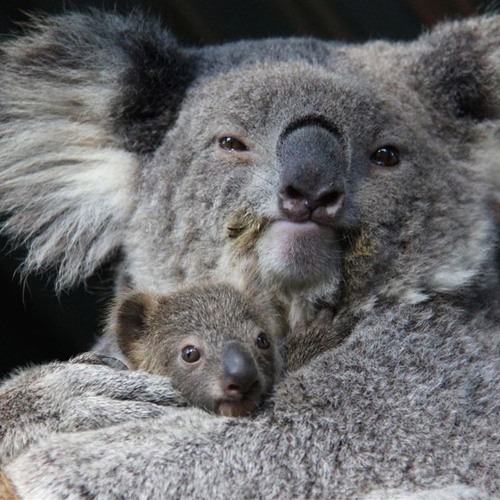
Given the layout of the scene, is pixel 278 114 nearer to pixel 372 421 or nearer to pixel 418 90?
pixel 418 90

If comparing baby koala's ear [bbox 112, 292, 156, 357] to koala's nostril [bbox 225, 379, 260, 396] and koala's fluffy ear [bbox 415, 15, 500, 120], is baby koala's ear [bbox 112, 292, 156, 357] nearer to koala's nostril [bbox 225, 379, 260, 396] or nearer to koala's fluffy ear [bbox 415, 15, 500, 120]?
koala's nostril [bbox 225, 379, 260, 396]

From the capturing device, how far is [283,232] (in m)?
2.92

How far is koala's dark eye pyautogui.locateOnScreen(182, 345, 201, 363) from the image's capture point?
278cm

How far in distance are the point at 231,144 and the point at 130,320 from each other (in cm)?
73

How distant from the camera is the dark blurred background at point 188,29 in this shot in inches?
183

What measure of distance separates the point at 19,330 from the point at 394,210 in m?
2.58

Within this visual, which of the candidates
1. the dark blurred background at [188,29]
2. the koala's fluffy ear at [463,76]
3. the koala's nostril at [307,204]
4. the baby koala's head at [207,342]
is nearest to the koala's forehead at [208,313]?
the baby koala's head at [207,342]

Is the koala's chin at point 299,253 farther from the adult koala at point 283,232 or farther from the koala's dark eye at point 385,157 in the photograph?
the koala's dark eye at point 385,157

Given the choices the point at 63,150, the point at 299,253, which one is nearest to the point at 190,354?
the point at 299,253

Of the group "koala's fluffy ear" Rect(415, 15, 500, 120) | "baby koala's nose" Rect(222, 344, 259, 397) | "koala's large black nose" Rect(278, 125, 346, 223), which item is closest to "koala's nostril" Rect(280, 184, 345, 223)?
"koala's large black nose" Rect(278, 125, 346, 223)

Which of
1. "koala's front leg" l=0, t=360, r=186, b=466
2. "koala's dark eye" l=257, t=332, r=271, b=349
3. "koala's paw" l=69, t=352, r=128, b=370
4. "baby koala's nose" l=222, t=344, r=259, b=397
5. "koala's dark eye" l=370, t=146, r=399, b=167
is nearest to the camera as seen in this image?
"baby koala's nose" l=222, t=344, r=259, b=397

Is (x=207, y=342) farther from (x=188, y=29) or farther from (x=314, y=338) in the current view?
(x=188, y=29)

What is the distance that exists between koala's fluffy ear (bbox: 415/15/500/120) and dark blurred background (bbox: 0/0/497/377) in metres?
1.06

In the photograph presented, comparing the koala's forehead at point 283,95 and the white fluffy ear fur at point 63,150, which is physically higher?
the koala's forehead at point 283,95
